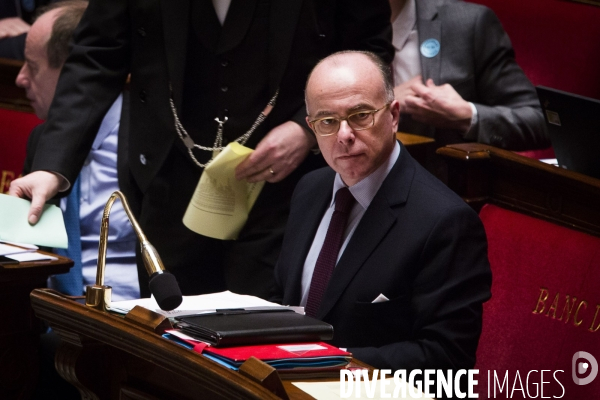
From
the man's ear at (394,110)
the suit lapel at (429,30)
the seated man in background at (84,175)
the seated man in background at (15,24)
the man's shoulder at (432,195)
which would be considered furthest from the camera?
the seated man in background at (15,24)

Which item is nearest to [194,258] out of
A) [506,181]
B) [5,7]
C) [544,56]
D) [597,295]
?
[506,181]

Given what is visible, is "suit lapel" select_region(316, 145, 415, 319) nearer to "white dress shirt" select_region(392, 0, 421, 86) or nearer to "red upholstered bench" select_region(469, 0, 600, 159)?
"white dress shirt" select_region(392, 0, 421, 86)

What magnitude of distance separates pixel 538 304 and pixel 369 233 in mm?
552

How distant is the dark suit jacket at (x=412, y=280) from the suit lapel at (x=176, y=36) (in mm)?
625

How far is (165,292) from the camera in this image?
5.16ft

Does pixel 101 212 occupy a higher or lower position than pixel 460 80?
lower

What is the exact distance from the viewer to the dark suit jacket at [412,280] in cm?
181

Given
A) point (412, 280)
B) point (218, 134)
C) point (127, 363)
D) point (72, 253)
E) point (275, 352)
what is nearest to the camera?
point (275, 352)

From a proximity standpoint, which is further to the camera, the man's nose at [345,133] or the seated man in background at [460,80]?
the seated man in background at [460,80]

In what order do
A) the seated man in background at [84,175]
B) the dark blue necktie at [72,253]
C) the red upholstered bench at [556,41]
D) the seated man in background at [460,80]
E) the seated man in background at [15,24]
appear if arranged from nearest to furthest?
the dark blue necktie at [72,253]
the seated man in background at [84,175]
the seated man in background at [460,80]
the red upholstered bench at [556,41]
the seated man in background at [15,24]

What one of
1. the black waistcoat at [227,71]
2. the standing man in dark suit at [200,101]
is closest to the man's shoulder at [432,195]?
the standing man in dark suit at [200,101]

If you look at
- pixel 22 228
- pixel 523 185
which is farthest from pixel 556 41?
pixel 22 228

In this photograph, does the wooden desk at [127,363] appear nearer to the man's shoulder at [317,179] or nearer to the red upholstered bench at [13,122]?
the man's shoulder at [317,179]

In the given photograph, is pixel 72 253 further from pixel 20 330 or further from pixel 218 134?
pixel 218 134
